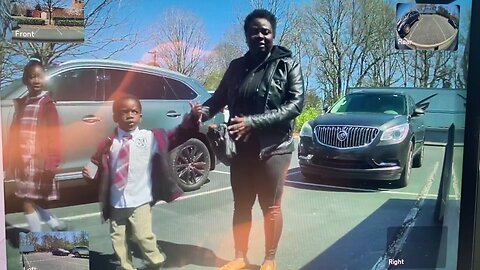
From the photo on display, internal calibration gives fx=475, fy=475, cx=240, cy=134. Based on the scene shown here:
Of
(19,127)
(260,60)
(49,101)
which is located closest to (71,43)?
(49,101)

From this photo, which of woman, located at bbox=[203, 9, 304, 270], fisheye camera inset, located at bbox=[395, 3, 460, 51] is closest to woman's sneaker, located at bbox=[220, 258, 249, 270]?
woman, located at bbox=[203, 9, 304, 270]

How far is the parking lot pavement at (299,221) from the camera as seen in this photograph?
2.15m

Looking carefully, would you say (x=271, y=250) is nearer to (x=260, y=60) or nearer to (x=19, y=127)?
(x=260, y=60)

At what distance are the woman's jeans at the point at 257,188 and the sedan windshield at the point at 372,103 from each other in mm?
352

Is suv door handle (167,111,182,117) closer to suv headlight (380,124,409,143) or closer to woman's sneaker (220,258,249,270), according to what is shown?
woman's sneaker (220,258,249,270)

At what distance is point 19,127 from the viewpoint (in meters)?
2.08

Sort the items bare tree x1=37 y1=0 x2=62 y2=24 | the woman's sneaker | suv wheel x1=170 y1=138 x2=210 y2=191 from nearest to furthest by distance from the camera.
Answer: bare tree x1=37 y1=0 x2=62 y2=24 → suv wheel x1=170 y1=138 x2=210 y2=191 → the woman's sneaker

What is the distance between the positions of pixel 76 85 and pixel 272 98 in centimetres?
86

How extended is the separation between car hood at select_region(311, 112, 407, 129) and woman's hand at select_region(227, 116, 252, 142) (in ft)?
1.02

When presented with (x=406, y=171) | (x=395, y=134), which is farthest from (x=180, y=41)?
(x=406, y=171)

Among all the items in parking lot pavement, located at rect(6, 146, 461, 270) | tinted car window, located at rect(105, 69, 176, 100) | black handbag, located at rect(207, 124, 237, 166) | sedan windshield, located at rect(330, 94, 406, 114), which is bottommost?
parking lot pavement, located at rect(6, 146, 461, 270)

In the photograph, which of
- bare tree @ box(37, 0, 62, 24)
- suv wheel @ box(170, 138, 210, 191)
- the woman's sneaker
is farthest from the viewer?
the woman's sneaker

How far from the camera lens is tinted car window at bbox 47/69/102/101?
2.06 metres

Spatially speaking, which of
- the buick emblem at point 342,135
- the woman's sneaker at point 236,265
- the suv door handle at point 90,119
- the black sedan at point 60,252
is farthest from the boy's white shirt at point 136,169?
the buick emblem at point 342,135
